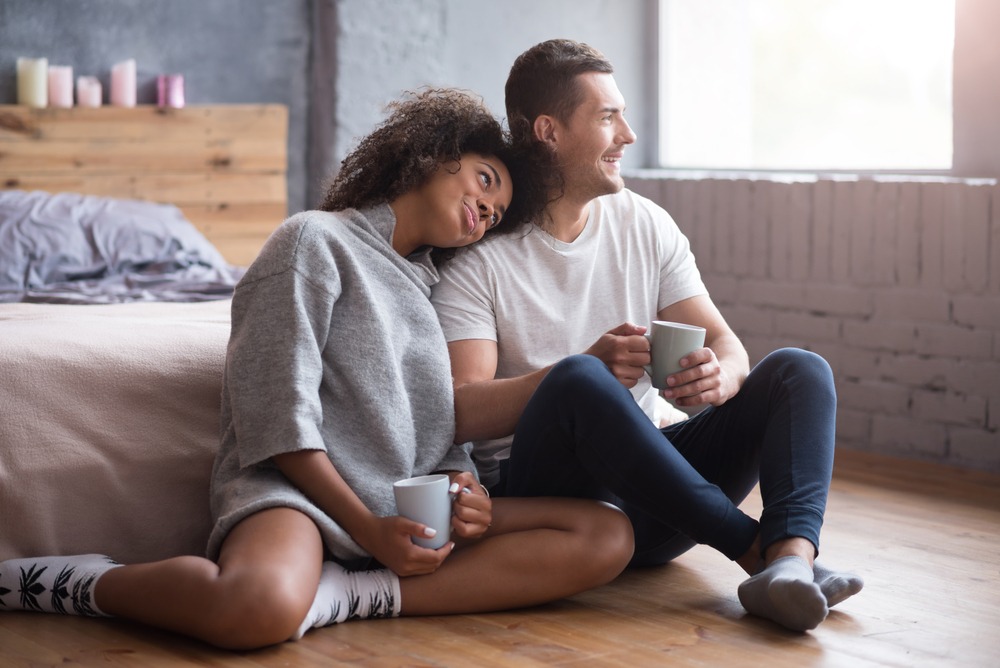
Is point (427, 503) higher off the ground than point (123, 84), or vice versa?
point (123, 84)

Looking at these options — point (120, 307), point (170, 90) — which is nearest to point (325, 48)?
point (170, 90)

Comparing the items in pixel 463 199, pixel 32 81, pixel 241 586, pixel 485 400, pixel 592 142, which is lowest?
pixel 241 586

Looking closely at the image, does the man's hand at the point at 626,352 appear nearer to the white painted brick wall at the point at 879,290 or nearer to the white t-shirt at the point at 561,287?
the white t-shirt at the point at 561,287

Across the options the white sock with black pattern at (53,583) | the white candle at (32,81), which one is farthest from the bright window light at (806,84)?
the white sock with black pattern at (53,583)

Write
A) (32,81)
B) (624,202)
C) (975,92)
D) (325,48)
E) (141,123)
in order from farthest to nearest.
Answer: (325,48), (141,123), (32,81), (975,92), (624,202)

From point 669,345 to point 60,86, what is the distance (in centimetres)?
260

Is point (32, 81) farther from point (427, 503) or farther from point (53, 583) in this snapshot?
point (427, 503)

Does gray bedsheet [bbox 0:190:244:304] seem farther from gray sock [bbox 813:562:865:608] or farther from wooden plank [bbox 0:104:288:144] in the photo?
gray sock [bbox 813:562:865:608]

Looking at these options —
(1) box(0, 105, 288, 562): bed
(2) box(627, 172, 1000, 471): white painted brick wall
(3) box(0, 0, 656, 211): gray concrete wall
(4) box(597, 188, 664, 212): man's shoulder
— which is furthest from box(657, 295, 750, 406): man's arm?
(3) box(0, 0, 656, 211): gray concrete wall

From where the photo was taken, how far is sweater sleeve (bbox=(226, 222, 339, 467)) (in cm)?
175

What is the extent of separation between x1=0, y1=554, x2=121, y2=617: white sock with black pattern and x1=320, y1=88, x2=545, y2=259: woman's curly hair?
2.30ft

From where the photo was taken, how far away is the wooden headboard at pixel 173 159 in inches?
146

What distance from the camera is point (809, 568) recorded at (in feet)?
5.90

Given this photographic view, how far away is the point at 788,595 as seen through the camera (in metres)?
1.74
